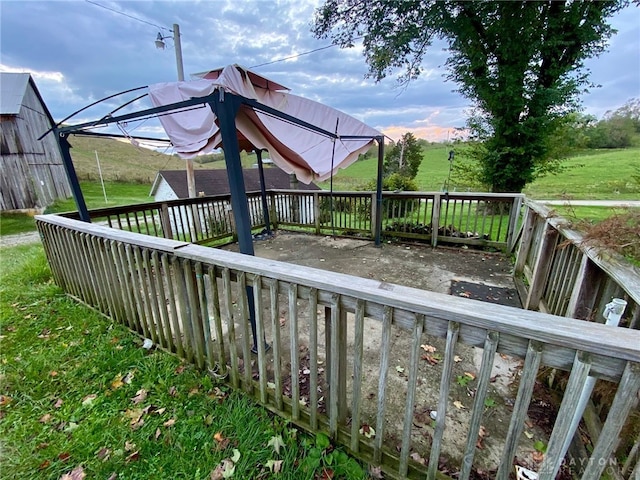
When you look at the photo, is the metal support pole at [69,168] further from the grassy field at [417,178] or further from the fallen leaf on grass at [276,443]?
the fallen leaf on grass at [276,443]

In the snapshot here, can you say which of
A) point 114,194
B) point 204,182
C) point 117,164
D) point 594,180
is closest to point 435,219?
point 594,180

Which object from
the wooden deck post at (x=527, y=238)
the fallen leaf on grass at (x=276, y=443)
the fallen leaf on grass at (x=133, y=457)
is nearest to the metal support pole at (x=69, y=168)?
the fallen leaf on grass at (x=133, y=457)

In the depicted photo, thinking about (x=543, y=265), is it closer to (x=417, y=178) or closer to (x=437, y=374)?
(x=437, y=374)

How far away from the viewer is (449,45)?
725cm

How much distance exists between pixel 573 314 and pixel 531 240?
2089 millimetres

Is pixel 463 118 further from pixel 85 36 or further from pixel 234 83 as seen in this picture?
pixel 85 36

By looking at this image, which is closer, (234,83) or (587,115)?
(234,83)

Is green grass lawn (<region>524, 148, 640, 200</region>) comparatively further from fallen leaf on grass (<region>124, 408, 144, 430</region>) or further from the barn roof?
the barn roof

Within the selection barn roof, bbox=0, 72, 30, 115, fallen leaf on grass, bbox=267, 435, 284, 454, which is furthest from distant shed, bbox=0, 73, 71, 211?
fallen leaf on grass, bbox=267, 435, 284, 454

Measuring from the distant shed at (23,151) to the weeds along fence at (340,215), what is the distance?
11528 mm

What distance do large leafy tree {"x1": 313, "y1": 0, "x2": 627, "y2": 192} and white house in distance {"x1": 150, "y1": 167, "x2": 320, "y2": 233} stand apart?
486 centimetres

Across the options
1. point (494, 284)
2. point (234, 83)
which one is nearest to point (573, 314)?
point (494, 284)

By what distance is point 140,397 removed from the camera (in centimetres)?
197

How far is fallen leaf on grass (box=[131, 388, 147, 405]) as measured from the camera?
193 cm
